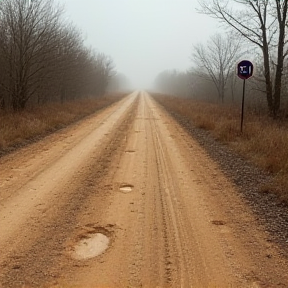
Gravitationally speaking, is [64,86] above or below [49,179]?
above

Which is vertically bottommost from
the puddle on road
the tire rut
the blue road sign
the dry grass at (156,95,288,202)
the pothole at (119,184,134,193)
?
the puddle on road

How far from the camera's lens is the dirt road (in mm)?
3180

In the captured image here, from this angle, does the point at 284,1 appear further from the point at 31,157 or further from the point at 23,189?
the point at 23,189

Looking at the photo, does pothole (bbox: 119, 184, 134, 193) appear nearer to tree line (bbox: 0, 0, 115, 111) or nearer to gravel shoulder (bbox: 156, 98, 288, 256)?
gravel shoulder (bbox: 156, 98, 288, 256)

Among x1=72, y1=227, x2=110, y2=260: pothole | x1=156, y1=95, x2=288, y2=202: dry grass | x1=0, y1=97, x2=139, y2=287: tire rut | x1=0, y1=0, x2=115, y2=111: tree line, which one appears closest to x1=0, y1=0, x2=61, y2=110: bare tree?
x1=0, y1=0, x2=115, y2=111: tree line

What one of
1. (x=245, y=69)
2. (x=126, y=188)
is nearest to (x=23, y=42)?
(x=245, y=69)

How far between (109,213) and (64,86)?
24.8m

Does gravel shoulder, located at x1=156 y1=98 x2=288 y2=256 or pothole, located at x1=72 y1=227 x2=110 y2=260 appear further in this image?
gravel shoulder, located at x1=156 y1=98 x2=288 y2=256

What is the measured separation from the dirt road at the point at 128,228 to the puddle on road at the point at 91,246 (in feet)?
0.04

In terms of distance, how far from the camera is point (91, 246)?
3.77 m

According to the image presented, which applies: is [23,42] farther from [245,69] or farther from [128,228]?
[128,228]

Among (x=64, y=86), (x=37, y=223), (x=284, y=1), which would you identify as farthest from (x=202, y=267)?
(x=64, y=86)

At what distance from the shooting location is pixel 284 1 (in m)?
16.0

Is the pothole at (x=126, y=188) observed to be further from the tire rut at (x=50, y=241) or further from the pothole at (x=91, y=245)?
the pothole at (x=91, y=245)
